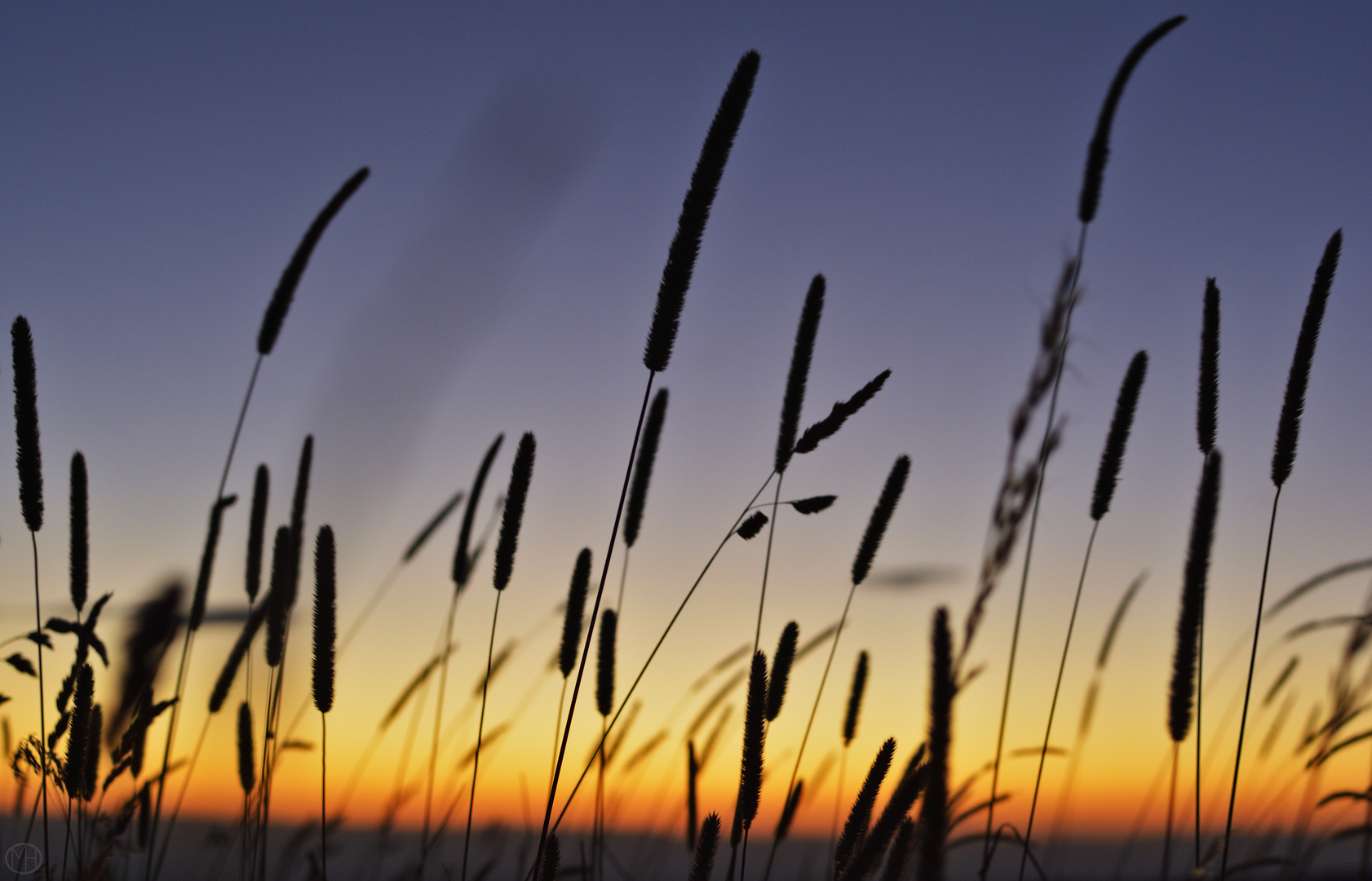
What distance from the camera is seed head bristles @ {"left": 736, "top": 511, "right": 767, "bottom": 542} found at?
1.58m

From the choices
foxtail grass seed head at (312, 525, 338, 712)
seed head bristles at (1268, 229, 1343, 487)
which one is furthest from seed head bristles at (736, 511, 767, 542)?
seed head bristles at (1268, 229, 1343, 487)

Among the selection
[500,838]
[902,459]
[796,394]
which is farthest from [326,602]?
[500,838]

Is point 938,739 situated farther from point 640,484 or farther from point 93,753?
point 93,753

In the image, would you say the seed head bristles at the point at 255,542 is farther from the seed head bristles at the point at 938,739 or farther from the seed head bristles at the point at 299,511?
the seed head bristles at the point at 938,739

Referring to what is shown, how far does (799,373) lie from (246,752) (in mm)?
1627

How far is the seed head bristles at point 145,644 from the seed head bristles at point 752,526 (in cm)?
130

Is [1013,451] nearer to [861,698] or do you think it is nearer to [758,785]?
[861,698]

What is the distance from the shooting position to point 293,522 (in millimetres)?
2246

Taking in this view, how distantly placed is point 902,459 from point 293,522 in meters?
1.50


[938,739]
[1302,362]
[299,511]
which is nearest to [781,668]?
[938,739]

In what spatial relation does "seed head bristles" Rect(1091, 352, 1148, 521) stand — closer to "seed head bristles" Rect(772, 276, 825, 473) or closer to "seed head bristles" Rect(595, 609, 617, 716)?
"seed head bristles" Rect(772, 276, 825, 473)

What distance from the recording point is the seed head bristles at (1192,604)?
1642 millimetres

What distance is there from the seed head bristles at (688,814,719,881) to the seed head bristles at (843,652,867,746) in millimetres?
952

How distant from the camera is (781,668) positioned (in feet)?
5.54
